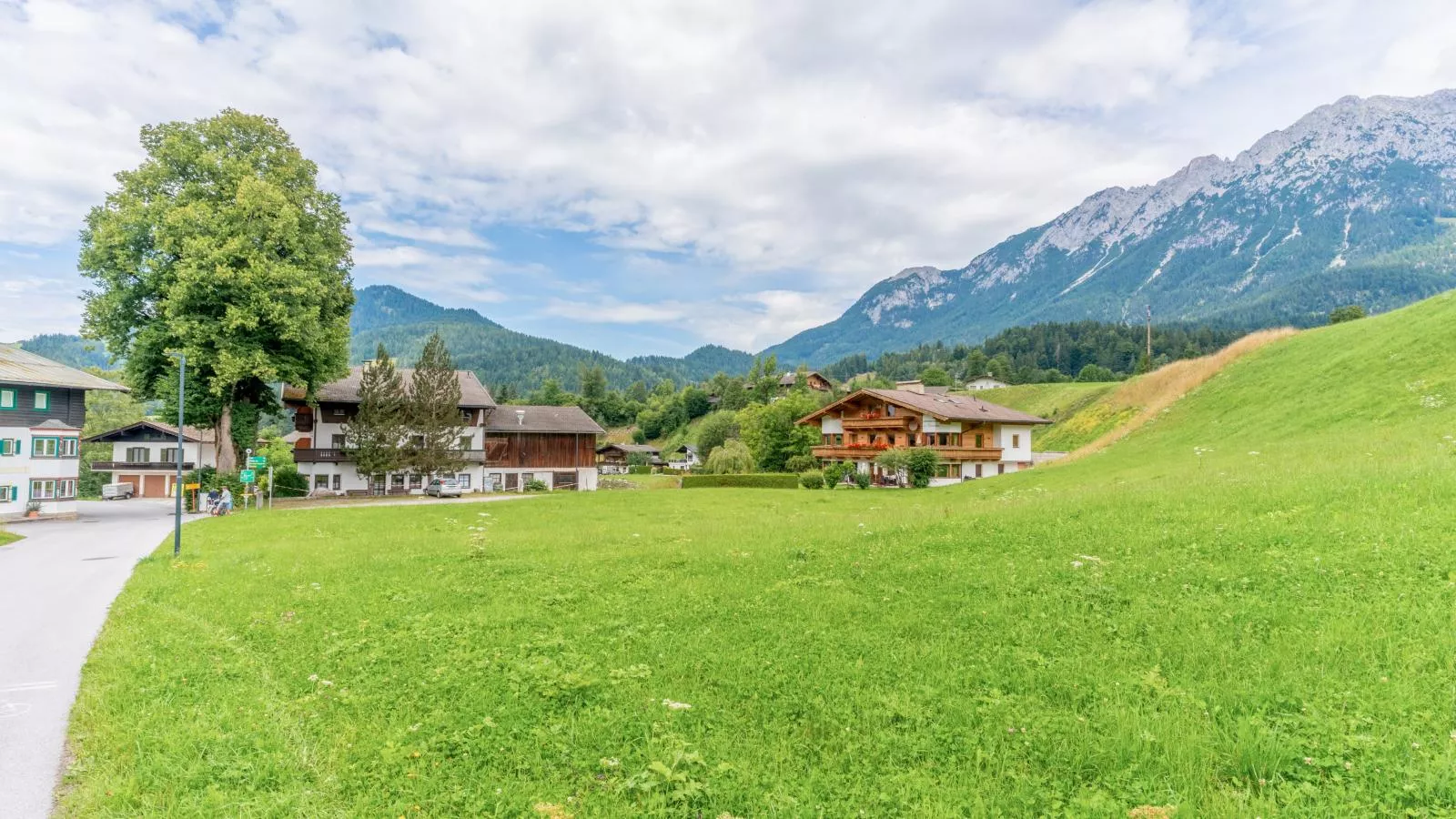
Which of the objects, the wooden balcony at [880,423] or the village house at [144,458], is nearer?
the wooden balcony at [880,423]

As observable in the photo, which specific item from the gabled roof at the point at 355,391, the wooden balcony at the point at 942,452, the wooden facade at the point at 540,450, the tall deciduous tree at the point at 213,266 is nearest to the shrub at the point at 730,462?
the wooden balcony at the point at 942,452

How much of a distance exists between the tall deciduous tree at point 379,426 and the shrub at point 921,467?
39849 mm

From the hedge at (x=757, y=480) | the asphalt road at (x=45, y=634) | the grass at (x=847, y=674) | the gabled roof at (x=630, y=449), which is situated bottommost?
the hedge at (x=757, y=480)

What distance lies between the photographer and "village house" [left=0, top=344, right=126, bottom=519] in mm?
33219

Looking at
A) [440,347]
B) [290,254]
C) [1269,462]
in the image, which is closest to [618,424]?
[440,347]

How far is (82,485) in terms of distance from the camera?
232 feet

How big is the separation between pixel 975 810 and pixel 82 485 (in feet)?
321

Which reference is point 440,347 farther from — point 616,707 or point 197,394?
point 616,707

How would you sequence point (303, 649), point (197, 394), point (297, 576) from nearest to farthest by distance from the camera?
1. point (303, 649)
2. point (297, 576)
3. point (197, 394)

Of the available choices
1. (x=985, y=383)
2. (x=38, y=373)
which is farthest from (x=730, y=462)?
(x=985, y=383)

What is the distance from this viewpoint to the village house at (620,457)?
116 m

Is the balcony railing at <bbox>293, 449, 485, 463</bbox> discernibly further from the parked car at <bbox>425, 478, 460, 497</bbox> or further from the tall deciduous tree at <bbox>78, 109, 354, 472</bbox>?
the tall deciduous tree at <bbox>78, 109, 354, 472</bbox>

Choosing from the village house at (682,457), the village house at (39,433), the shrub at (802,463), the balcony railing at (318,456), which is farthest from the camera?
the village house at (682,457)

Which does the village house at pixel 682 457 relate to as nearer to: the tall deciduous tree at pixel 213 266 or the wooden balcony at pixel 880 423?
the wooden balcony at pixel 880 423
